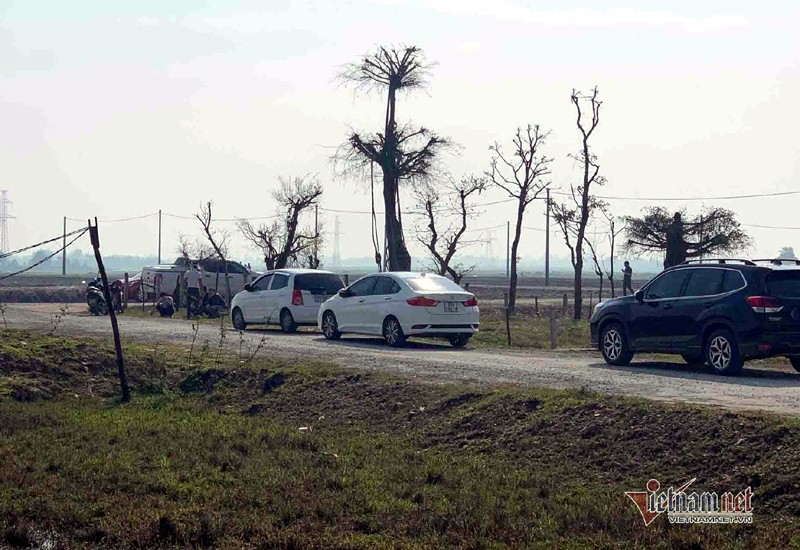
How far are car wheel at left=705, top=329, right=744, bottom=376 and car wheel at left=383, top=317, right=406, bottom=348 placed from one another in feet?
25.0

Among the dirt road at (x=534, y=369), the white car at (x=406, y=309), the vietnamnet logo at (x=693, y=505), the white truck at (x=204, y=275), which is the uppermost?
the white truck at (x=204, y=275)

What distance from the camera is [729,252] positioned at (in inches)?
1642

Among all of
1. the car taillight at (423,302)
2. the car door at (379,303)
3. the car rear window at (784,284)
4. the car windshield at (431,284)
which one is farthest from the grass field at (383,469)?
the car door at (379,303)

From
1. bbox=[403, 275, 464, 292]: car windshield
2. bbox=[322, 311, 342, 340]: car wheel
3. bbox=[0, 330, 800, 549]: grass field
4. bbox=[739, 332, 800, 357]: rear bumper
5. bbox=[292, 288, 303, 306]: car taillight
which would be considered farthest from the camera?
bbox=[292, 288, 303, 306]: car taillight

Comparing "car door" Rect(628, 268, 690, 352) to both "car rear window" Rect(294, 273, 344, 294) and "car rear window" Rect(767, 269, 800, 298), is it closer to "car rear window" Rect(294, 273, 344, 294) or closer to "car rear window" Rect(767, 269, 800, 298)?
"car rear window" Rect(767, 269, 800, 298)

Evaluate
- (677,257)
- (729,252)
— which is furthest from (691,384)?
(729,252)

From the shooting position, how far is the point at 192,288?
121 ft

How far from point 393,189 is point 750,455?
33761 millimetres

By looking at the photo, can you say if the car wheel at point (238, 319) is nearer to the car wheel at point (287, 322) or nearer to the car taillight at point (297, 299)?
the car wheel at point (287, 322)

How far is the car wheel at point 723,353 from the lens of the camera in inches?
653

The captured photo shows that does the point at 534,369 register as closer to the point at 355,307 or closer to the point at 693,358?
the point at 693,358

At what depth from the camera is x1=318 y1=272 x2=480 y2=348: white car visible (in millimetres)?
23156

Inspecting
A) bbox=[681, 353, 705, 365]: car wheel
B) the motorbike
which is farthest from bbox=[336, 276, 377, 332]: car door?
the motorbike

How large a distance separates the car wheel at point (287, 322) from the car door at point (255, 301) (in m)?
0.62
